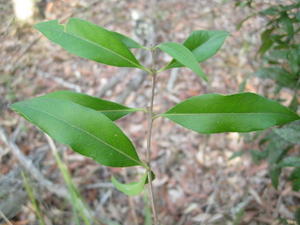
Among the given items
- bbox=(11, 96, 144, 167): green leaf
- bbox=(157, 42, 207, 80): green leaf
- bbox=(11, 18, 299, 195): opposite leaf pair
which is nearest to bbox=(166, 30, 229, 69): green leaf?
bbox=(11, 18, 299, 195): opposite leaf pair

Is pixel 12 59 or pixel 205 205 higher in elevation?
pixel 12 59

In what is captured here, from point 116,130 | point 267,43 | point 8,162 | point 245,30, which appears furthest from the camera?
point 245,30

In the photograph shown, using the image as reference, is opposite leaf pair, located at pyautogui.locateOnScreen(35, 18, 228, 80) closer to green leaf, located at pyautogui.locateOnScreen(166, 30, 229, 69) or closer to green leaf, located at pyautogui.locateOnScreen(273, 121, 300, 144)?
green leaf, located at pyautogui.locateOnScreen(166, 30, 229, 69)

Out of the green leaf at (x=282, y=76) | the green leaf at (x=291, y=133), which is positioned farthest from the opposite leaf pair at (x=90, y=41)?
the green leaf at (x=282, y=76)

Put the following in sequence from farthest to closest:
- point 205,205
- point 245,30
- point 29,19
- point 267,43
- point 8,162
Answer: point 29,19 → point 245,30 → point 8,162 → point 205,205 → point 267,43

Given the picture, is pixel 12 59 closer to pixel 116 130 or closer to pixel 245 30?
pixel 245 30

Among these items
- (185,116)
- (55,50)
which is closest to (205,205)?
(185,116)
